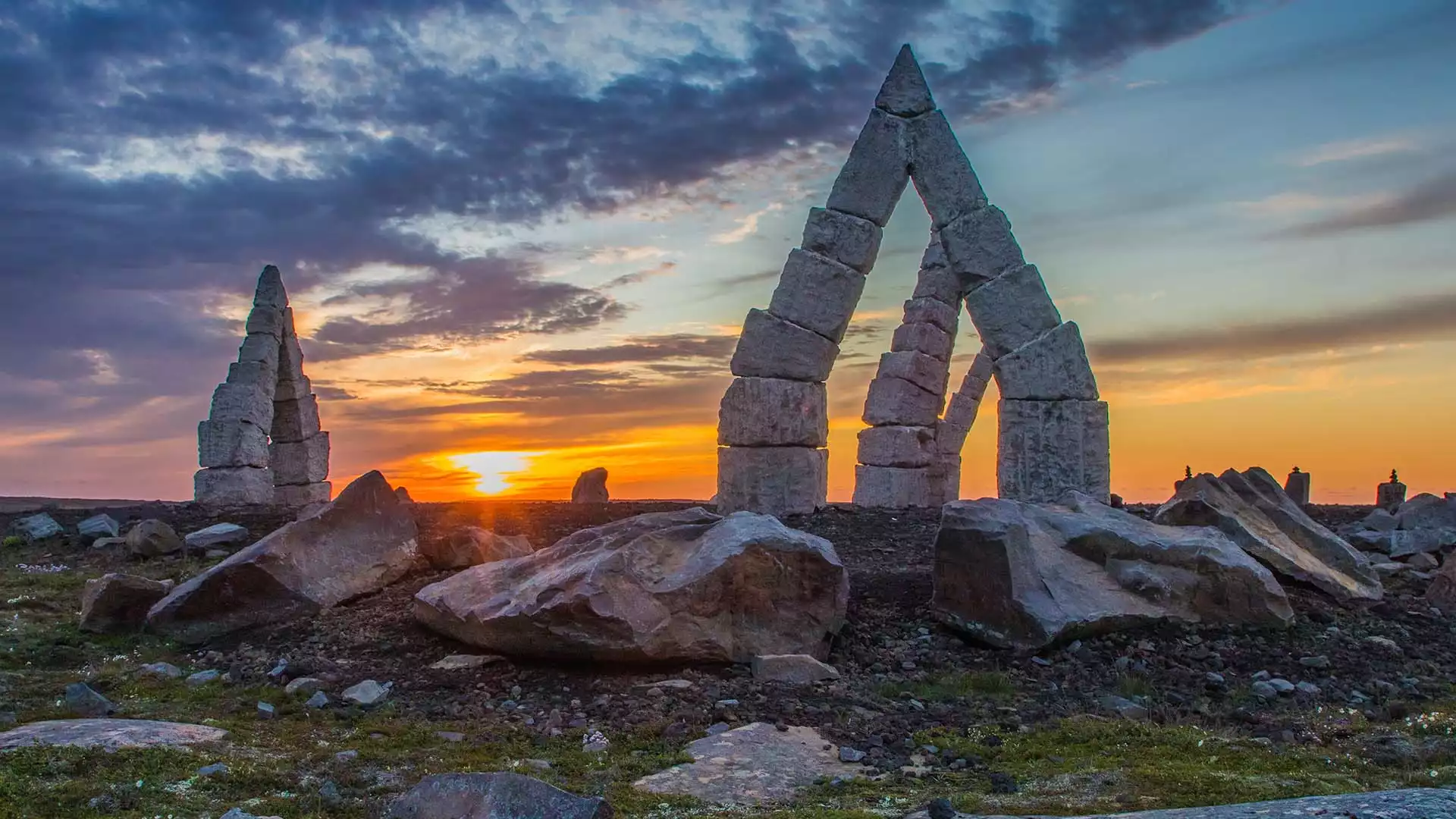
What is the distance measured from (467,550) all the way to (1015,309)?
6.53 metres

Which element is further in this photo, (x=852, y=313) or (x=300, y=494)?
(x=300, y=494)

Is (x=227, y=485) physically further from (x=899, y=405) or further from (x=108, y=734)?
(x=108, y=734)

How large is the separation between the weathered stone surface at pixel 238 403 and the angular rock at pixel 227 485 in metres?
0.78

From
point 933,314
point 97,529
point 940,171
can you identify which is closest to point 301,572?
point 97,529

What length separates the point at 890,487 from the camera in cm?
1920

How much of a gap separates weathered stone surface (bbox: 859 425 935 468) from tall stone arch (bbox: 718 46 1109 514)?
5.45 metres

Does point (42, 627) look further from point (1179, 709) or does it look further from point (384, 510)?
point (1179, 709)

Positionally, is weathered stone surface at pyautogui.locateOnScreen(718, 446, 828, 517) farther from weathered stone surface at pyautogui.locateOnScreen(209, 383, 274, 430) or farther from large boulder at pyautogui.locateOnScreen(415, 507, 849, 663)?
weathered stone surface at pyautogui.locateOnScreen(209, 383, 274, 430)

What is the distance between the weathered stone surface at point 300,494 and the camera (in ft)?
65.6

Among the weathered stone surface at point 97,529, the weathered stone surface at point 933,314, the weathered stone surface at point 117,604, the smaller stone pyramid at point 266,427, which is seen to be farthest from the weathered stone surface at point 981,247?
the smaller stone pyramid at point 266,427

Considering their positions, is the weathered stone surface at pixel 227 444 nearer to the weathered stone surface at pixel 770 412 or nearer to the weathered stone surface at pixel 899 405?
the weathered stone surface at pixel 770 412

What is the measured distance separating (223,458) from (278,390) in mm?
2750

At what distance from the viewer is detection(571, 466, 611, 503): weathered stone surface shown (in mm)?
21469

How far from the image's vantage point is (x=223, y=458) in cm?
1770
